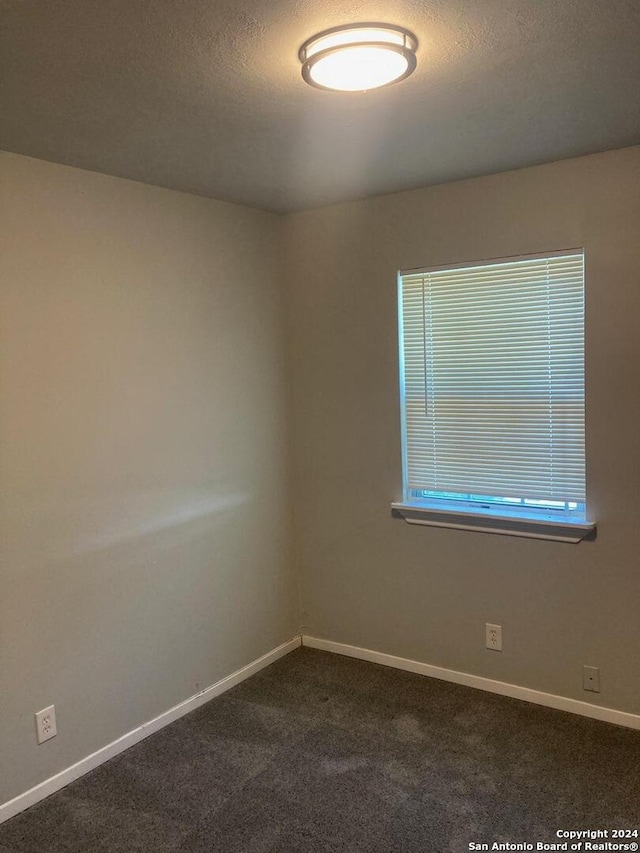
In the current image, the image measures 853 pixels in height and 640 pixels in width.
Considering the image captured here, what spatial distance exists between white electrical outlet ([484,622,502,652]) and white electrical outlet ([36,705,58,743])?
193 centimetres

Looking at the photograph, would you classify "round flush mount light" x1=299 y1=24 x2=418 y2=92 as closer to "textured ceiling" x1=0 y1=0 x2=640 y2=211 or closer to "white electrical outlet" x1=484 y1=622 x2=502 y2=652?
"textured ceiling" x1=0 y1=0 x2=640 y2=211

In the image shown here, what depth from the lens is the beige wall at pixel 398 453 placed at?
2773 mm

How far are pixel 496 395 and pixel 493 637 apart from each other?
1.15 m

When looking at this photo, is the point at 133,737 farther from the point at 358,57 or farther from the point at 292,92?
the point at 358,57

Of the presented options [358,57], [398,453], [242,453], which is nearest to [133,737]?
[242,453]

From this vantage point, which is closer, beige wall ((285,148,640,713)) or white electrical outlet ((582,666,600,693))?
beige wall ((285,148,640,713))

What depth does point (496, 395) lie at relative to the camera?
123 inches

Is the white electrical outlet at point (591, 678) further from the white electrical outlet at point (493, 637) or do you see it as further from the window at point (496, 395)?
the window at point (496, 395)

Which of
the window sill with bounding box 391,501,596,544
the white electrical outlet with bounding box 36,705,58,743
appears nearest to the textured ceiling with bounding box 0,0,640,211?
the window sill with bounding box 391,501,596,544

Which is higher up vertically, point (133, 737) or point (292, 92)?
point (292, 92)

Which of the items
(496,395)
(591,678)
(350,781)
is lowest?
(350,781)

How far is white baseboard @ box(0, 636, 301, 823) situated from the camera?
8.19ft

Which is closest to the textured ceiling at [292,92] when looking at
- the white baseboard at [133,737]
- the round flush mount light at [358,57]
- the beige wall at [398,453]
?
the round flush mount light at [358,57]

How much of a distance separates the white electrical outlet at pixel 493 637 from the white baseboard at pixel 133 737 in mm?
1142
